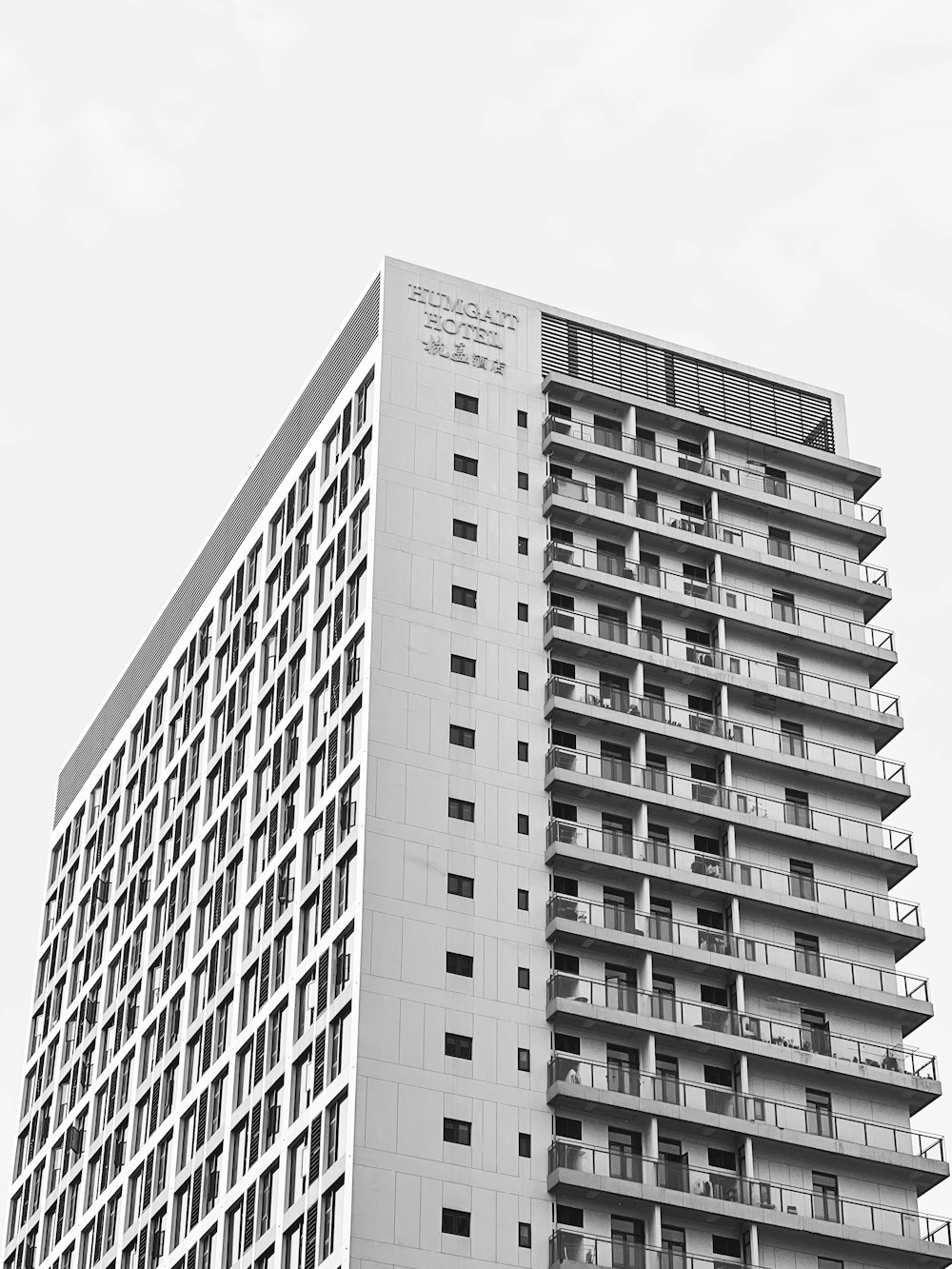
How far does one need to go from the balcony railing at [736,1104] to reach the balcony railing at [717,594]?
20.9 metres

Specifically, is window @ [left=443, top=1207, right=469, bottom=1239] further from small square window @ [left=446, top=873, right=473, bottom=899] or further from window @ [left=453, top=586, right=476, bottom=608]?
window @ [left=453, top=586, right=476, bottom=608]

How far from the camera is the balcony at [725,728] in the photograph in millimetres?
97938

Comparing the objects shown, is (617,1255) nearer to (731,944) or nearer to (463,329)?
(731,944)

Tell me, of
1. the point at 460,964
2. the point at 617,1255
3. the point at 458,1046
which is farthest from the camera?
the point at 460,964

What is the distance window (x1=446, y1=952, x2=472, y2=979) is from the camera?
8912cm

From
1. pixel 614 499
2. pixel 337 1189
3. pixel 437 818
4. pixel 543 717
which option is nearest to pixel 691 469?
pixel 614 499

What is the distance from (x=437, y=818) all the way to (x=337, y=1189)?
1409cm

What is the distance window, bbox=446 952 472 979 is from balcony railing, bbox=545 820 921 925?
6161 millimetres

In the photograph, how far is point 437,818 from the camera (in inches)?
3627

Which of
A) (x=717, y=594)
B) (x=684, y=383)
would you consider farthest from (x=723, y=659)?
(x=684, y=383)

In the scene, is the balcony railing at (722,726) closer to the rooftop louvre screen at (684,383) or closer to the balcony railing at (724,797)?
the balcony railing at (724,797)

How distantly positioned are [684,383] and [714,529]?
304 inches

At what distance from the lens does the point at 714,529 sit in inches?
4146

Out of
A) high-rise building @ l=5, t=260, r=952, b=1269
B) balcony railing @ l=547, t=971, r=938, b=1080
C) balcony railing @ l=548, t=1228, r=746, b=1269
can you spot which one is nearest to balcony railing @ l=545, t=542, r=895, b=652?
high-rise building @ l=5, t=260, r=952, b=1269
